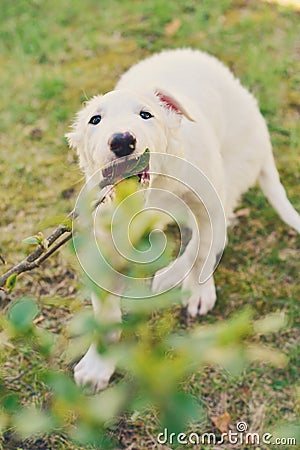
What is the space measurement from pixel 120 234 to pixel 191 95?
2.10 metres

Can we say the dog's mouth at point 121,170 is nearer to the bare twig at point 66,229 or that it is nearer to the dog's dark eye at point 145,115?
the bare twig at point 66,229

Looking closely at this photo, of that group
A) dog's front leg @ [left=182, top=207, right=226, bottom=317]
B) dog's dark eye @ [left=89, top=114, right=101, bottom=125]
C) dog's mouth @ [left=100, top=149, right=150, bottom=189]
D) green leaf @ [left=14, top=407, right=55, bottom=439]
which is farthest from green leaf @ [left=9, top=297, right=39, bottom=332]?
dog's front leg @ [left=182, top=207, right=226, bottom=317]

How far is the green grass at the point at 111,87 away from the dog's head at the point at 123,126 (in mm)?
327

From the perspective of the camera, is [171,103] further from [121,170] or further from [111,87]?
[111,87]

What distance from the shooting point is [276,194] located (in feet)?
10.0

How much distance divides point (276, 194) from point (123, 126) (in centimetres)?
148

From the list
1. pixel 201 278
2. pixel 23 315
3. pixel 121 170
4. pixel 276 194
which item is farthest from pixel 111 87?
pixel 23 315

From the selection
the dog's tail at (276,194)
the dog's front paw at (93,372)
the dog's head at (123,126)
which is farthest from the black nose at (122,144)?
the dog's tail at (276,194)

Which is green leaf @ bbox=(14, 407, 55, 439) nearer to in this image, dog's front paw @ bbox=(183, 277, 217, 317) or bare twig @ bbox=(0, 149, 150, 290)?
bare twig @ bbox=(0, 149, 150, 290)

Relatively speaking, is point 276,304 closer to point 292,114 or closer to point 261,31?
point 292,114

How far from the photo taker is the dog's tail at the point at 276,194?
3004 millimetres

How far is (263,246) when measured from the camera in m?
3.17

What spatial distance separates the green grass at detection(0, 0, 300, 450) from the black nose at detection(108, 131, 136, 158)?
0.64 m

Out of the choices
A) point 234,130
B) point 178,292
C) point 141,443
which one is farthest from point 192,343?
point 234,130
